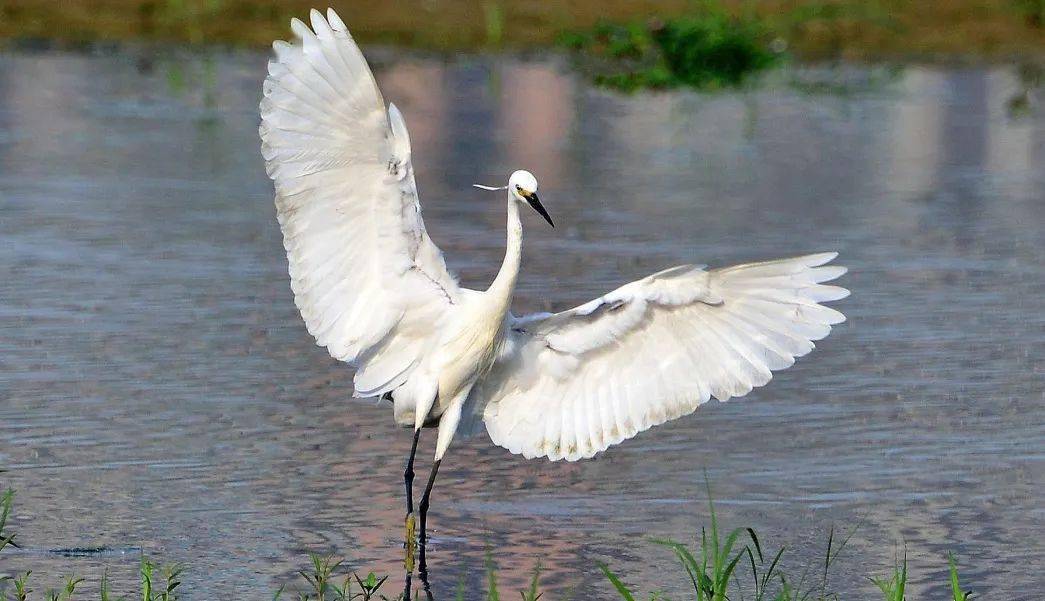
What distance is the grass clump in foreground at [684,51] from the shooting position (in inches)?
727

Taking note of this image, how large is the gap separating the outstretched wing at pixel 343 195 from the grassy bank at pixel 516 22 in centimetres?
1359

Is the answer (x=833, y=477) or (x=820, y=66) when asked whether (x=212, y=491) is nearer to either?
(x=833, y=477)

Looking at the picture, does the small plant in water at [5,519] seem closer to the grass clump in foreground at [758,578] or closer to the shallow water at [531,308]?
the shallow water at [531,308]

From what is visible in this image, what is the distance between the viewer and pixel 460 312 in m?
6.36

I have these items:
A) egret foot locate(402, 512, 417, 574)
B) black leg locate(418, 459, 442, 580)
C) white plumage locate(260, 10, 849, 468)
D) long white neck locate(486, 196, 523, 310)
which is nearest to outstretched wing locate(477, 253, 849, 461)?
white plumage locate(260, 10, 849, 468)

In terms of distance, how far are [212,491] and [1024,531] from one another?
2642 mm

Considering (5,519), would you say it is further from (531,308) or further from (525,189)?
(531,308)

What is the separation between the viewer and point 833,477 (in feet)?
23.1

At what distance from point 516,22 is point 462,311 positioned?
557 inches

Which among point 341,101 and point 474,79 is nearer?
point 341,101

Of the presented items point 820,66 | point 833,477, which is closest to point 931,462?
point 833,477

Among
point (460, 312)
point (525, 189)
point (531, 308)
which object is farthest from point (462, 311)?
point (531, 308)

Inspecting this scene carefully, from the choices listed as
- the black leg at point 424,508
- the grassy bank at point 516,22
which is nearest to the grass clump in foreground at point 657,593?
the black leg at point 424,508

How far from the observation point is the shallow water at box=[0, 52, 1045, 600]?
20.5 feet
